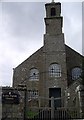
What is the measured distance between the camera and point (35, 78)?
34.1 metres

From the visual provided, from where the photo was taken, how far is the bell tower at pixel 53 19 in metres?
34.9

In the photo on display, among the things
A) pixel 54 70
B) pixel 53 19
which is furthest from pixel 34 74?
pixel 53 19

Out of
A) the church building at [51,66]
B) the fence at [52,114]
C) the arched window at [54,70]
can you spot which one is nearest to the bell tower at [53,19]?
the church building at [51,66]

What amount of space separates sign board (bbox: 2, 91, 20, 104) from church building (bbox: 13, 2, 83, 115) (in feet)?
53.5

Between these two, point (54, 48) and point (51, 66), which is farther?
point (54, 48)

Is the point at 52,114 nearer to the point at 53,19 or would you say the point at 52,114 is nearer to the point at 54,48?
the point at 54,48

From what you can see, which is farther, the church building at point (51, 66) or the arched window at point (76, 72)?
the arched window at point (76, 72)

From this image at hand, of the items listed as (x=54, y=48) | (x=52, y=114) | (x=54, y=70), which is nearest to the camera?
(x=52, y=114)

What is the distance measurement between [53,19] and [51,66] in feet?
20.2

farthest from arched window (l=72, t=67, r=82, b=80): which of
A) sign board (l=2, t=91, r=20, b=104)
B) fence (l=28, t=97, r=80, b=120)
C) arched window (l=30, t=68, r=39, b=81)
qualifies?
sign board (l=2, t=91, r=20, b=104)

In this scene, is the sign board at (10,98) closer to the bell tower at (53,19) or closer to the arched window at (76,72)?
the arched window at (76,72)

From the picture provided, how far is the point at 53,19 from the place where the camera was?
35.3m

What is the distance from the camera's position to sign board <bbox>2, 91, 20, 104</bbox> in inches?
614

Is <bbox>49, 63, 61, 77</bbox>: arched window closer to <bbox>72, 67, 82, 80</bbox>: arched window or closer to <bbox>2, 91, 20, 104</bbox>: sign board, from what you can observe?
<bbox>72, 67, 82, 80</bbox>: arched window
